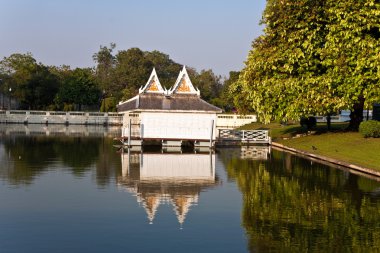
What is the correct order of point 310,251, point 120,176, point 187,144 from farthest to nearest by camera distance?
point 187,144 < point 120,176 < point 310,251

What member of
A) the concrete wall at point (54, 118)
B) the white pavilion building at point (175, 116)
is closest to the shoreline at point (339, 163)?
the white pavilion building at point (175, 116)

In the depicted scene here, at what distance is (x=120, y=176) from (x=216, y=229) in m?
13.3

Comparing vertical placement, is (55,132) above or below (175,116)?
below

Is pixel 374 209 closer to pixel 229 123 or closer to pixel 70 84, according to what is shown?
pixel 229 123

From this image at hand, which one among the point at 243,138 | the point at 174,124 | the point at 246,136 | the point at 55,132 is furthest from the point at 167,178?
the point at 55,132

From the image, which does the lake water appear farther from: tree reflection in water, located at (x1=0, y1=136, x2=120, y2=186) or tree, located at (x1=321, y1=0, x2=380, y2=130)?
tree, located at (x1=321, y1=0, x2=380, y2=130)

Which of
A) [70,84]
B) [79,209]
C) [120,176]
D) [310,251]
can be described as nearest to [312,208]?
[310,251]

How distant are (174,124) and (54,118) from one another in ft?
198

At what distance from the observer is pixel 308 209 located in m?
21.1

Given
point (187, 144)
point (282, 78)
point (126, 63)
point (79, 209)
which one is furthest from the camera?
point (126, 63)

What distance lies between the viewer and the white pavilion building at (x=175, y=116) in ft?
166

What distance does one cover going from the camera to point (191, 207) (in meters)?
21.2

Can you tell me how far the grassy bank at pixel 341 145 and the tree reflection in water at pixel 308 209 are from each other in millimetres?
4607

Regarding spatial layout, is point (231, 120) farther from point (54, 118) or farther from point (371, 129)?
point (371, 129)
